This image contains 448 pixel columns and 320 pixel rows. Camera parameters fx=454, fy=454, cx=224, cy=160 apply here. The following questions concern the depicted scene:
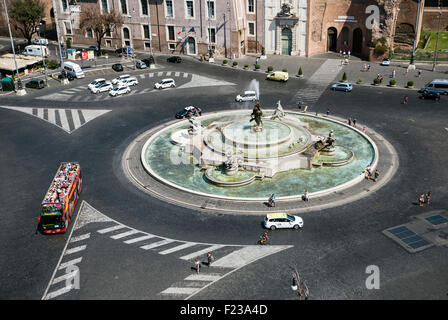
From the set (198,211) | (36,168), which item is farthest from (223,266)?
(36,168)

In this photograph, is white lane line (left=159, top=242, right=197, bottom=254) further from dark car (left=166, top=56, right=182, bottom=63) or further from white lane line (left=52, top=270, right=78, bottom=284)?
dark car (left=166, top=56, right=182, bottom=63)

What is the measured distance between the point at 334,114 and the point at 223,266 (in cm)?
4059

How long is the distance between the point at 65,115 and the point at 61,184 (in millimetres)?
30790

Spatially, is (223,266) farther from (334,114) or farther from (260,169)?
(334,114)

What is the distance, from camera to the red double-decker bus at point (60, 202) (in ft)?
130

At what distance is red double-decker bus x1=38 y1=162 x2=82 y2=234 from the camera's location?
130 feet

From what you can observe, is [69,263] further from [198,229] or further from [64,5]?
[64,5]

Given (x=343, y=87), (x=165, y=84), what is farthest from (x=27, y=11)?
(x=343, y=87)

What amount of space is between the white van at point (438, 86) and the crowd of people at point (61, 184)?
57775mm

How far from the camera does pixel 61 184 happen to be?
4362 cm

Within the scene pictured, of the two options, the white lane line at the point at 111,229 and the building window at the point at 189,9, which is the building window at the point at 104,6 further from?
the white lane line at the point at 111,229

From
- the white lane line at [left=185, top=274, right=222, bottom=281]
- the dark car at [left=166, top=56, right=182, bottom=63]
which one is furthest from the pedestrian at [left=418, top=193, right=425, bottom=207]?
the dark car at [left=166, top=56, right=182, bottom=63]

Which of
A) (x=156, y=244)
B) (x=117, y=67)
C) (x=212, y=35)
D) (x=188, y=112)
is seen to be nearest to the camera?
(x=156, y=244)

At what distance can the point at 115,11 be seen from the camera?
109875 millimetres
